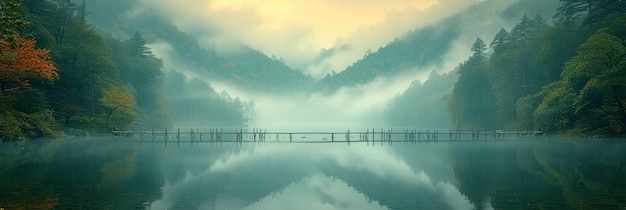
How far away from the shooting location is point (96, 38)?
7988 centimetres

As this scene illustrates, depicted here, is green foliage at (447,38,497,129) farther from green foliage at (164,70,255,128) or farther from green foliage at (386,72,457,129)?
green foliage at (164,70,255,128)

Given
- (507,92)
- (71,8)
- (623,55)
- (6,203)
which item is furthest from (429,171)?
(71,8)

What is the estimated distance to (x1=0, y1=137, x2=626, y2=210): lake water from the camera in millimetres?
19812

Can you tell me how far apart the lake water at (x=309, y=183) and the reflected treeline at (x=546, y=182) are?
0.05 metres

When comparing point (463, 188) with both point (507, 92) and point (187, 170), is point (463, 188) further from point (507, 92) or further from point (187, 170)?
point (507, 92)

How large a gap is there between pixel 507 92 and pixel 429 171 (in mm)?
66209

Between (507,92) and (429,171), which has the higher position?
(507,92)

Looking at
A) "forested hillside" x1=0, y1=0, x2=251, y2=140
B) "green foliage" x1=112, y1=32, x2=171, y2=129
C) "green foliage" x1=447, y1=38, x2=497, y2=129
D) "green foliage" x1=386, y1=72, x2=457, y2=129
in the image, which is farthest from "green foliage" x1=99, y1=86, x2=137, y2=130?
"green foliage" x1=386, y1=72, x2=457, y2=129

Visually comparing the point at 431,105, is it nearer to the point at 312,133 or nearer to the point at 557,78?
the point at 557,78

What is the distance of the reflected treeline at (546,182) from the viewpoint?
768 inches

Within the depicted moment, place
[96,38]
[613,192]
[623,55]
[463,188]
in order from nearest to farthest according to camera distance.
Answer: [613,192], [463,188], [623,55], [96,38]

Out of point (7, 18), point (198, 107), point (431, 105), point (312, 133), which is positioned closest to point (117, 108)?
point (312, 133)

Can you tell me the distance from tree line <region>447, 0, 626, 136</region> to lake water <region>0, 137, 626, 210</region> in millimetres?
25248

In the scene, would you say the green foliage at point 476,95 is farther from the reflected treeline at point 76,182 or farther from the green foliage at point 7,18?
the green foliage at point 7,18
